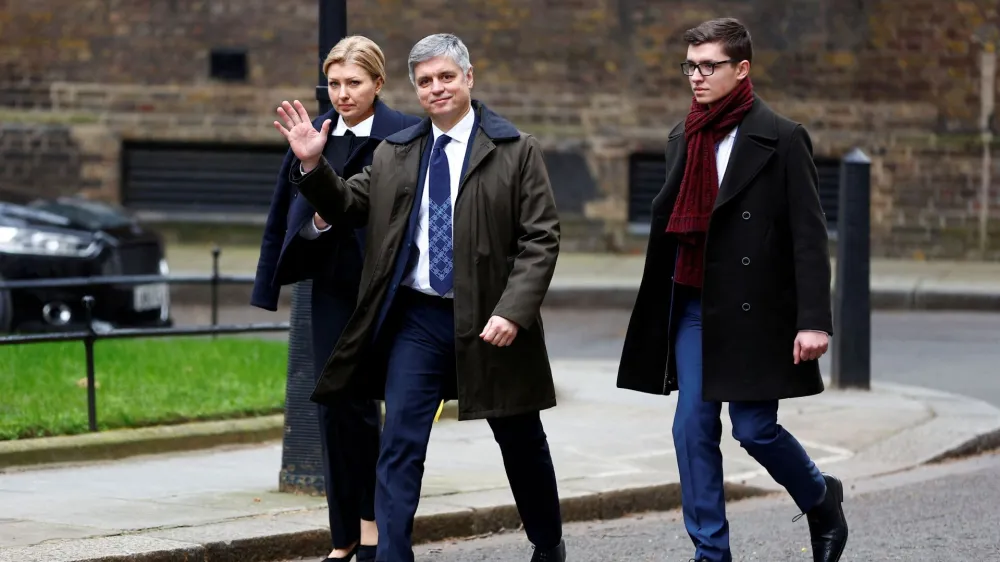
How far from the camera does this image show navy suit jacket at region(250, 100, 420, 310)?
5.61 m

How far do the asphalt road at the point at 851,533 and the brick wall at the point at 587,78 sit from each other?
36.8 feet

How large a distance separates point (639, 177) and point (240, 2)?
15.8ft

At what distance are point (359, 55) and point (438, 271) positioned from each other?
85 cm

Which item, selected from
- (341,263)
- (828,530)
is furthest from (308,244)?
(828,530)

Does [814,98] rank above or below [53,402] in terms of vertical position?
above

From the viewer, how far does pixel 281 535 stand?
6145mm

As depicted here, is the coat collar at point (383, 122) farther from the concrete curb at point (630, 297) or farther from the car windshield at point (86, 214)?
the concrete curb at point (630, 297)

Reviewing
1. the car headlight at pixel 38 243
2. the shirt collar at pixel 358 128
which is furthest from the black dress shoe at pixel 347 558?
the car headlight at pixel 38 243

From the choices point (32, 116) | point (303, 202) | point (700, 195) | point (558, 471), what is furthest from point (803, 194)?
point (32, 116)

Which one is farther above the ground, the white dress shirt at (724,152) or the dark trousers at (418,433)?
the white dress shirt at (724,152)

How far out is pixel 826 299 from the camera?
522 centimetres

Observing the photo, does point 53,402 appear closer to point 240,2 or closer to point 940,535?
point 940,535

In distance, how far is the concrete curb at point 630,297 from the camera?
1549 centimetres

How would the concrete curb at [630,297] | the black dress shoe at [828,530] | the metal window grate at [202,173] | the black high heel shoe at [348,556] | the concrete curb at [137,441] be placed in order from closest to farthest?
the black dress shoe at [828,530] < the black high heel shoe at [348,556] < the concrete curb at [137,441] < the concrete curb at [630,297] < the metal window grate at [202,173]
